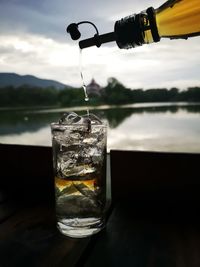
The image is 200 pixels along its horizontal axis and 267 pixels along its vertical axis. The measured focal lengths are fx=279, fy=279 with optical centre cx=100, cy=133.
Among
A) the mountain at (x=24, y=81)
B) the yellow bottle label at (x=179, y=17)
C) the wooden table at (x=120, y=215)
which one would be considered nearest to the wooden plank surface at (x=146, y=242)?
the wooden table at (x=120, y=215)

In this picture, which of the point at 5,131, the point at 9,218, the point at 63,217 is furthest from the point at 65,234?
the point at 5,131

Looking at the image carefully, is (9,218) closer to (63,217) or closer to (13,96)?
(63,217)

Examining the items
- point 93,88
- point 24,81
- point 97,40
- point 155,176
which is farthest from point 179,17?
point 24,81

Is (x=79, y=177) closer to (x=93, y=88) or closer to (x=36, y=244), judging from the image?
(x=36, y=244)

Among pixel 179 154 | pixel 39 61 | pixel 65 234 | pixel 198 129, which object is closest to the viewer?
pixel 65 234

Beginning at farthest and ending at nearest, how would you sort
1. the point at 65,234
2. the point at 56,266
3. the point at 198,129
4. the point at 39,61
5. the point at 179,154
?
the point at 39,61, the point at 198,129, the point at 179,154, the point at 65,234, the point at 56,266

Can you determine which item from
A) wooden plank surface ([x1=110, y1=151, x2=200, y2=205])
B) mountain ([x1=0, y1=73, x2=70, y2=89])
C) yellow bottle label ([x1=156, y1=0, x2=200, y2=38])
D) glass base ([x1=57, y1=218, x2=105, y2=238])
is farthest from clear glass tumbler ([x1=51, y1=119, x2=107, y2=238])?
mountain ([x1=0, y1=73, x2=70, y2=89])

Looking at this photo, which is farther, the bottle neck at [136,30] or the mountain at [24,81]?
the mountain at [24,81]

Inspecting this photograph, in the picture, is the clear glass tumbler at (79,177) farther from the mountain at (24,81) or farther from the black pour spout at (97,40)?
the mountain at (24,81)
